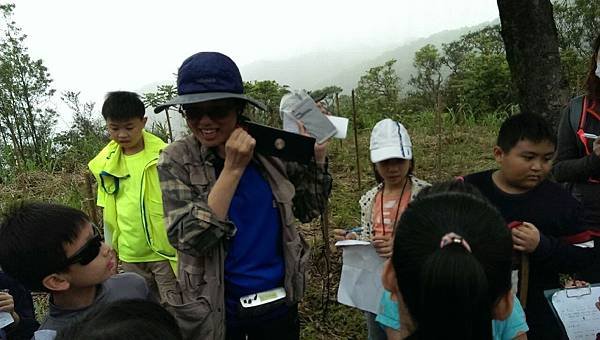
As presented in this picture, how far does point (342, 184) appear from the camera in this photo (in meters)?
4.36

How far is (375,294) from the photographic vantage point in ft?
5.96

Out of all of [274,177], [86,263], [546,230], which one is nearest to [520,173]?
[546,230]

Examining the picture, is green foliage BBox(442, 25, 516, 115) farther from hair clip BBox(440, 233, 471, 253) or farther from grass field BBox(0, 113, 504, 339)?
hair clip BBox(440, 233, 471, 253)

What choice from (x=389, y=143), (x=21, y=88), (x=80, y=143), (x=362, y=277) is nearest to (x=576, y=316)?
(x=362, y=277)

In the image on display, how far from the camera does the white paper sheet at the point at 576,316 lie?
4.76ft

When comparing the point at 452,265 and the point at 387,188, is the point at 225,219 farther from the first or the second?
the point at 387,188

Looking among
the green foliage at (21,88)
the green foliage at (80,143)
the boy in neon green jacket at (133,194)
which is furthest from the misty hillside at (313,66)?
the boy in neon green jacket at (133,194)

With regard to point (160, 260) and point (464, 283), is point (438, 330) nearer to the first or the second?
point (464, 283)

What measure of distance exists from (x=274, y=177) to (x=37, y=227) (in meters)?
0.69

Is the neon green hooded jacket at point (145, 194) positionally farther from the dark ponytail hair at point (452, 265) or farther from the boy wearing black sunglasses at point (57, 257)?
the dark ponytail hair at point (452, 265)

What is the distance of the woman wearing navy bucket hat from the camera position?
1.28 meters

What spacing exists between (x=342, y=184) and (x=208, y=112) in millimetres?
3137

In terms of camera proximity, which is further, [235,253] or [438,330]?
[235,253]

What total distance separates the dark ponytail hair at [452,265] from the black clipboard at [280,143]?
472 mm
